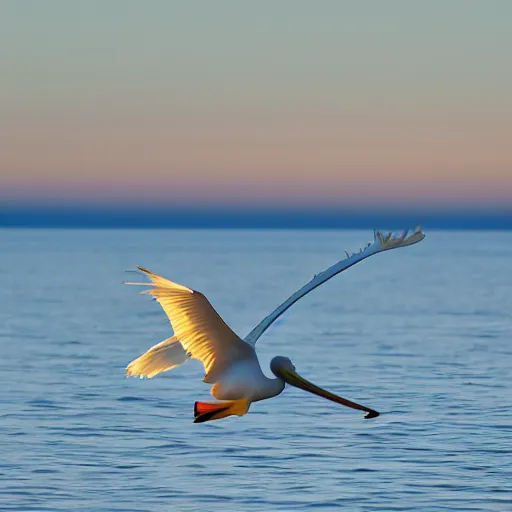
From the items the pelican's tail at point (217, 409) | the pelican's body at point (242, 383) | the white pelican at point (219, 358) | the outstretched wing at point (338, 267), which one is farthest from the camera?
the outstretched wing at point (338, 267)

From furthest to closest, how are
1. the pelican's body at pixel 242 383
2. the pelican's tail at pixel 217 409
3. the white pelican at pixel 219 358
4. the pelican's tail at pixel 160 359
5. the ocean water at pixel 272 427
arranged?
the ocean water at pixel 272 427
the pelican's tail at pixel 160 359
the pelican's body at pixel 242 383
the pelican's tail at pixel 217 409
the white pelican at pixel 219 358

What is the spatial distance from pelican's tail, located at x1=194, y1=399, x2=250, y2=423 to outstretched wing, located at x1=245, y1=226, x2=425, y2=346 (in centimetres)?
55

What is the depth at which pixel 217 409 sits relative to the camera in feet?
36.4

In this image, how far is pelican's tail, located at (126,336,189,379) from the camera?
1195 centimetres

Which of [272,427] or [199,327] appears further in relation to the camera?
[272,427]

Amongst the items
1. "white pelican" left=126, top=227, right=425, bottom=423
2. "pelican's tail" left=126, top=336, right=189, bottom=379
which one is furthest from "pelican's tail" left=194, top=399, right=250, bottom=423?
"pelican's tail" left=126, top=336, right=189, bottom=379

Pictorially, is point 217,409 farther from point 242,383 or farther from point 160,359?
point 160,359

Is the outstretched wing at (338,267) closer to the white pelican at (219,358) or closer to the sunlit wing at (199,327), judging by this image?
the white pelican at (219,358)

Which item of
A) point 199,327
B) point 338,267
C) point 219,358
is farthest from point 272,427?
point 199,327

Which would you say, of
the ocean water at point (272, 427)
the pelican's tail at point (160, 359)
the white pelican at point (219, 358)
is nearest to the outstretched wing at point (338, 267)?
the white pelican at point (219, 358)

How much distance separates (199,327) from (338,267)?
1.65m

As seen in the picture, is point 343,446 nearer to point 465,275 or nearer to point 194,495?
point 194,495

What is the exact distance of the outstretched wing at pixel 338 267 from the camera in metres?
11.5

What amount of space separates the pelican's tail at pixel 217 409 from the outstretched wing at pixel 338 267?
55 centimetres
